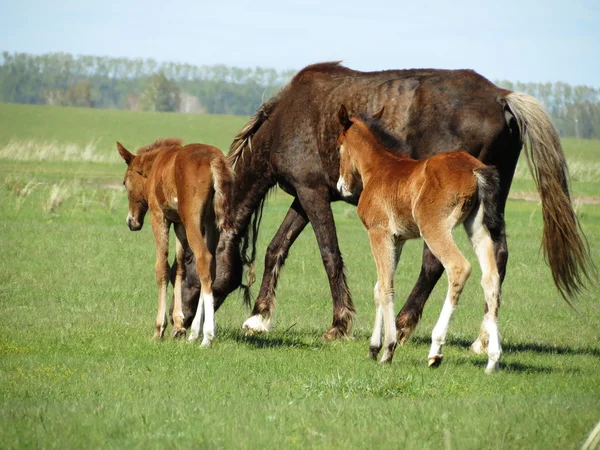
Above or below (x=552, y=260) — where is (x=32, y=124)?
below

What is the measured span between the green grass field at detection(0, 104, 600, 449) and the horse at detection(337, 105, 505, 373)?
1.54 feet

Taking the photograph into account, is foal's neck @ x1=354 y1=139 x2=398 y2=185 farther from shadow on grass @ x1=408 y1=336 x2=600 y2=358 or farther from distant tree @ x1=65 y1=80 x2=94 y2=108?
distant tree @ x1=65 y1=80 x2=94 y2=108

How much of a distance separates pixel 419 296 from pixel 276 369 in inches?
94.5

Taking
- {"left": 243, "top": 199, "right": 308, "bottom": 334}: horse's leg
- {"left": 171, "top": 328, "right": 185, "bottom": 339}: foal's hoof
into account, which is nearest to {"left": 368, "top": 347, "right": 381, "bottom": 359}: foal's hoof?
{"left": 171, "top": 328, "right": 185, "bottom": 339}: foal's hoof

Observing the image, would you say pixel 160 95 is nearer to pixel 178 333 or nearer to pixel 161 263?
pixel 161 263

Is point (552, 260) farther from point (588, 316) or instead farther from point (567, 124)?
point (567, 124)

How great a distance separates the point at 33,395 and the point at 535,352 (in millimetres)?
4930

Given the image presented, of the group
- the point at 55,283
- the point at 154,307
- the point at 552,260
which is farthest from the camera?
the point at 55,283

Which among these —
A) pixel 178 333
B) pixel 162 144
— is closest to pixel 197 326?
pixel 178 333

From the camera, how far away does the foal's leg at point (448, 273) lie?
6.98 metres

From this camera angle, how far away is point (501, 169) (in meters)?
9.32

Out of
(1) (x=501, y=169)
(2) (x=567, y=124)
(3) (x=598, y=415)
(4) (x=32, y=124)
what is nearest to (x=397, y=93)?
(1) (x=501, y=169)

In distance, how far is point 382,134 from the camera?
27.6 ft

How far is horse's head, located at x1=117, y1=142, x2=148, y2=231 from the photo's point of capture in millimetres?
9359
